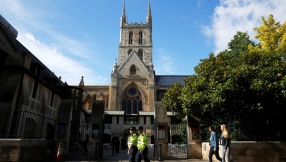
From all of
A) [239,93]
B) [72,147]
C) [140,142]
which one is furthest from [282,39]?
[72,147]

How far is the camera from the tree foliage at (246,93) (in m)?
11.0

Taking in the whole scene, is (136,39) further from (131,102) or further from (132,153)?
(132,153)

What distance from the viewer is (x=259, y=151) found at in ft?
34.0

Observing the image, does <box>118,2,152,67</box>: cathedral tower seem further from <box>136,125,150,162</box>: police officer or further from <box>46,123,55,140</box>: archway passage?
<box>136,125,150,162</box>: police officer

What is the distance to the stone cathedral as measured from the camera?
3456cm

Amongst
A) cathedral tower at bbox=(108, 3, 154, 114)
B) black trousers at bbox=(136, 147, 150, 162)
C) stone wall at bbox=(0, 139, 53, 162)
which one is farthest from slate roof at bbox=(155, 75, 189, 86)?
black trousers at bbox=(136, 147, 150, 162)

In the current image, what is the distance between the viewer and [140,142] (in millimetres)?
7438

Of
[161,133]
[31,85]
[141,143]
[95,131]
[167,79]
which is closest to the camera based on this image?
[141,143]

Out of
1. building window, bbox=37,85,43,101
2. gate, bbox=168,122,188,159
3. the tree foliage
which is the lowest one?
gate, bbox=168,122,188,159

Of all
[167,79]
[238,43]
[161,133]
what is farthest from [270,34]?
[167,79]

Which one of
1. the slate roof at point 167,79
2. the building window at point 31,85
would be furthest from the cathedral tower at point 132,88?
the building window at point 31,85

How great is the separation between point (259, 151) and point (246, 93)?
2.93 meters

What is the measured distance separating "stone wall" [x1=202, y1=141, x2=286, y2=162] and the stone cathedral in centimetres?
1961

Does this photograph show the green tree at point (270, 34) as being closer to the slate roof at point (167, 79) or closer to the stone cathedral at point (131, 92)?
the stone cathedral at point (131, 92)
